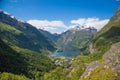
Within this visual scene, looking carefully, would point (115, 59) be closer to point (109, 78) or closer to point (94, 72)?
point (94, 72)

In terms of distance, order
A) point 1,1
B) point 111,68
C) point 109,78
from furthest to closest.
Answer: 1. point 111,68
2. point 109,78
3. point 1,1

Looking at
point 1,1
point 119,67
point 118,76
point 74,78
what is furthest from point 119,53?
point 1,1

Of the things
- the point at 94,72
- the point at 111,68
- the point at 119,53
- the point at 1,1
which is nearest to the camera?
the point at 1,1

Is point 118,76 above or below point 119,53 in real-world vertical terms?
below

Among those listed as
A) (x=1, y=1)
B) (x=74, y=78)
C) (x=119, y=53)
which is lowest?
(x=74, y=78)

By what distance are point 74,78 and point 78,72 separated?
682 cm

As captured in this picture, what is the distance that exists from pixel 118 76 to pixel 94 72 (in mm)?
18149

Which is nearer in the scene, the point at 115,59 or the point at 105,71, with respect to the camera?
the point at 105,71

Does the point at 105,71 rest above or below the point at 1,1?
below

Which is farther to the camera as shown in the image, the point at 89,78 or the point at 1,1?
the point at 89,78

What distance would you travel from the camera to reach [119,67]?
380 feet

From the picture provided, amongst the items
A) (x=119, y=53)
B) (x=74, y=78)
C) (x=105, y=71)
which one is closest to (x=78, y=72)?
(x=74, y=78)

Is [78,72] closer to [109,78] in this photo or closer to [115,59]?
[115,59]

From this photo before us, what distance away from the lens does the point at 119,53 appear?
134m
